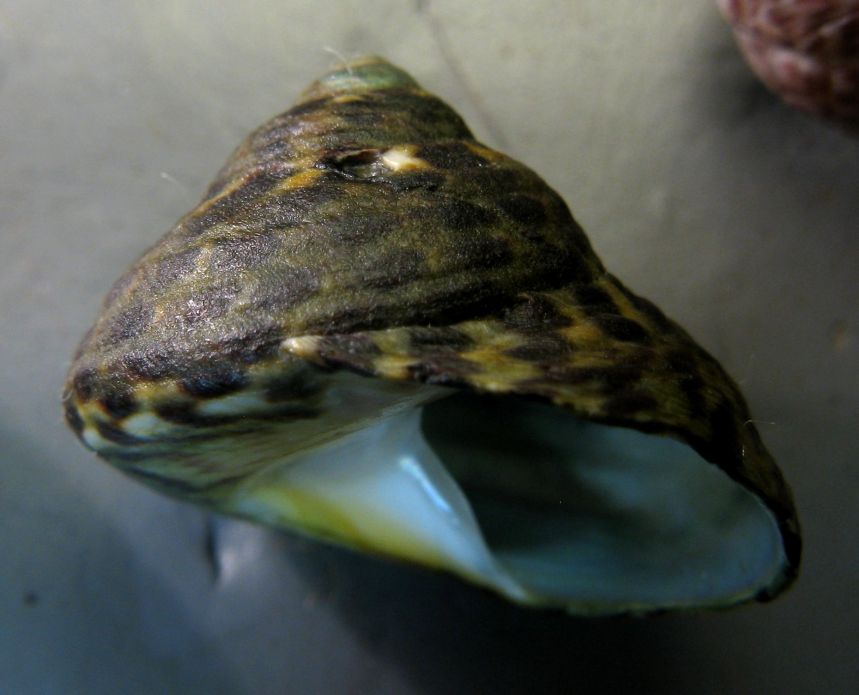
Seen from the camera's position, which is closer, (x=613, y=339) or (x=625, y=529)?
(x=613, y=339)

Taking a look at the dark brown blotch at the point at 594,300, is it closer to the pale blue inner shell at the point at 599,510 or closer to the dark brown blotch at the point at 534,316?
the dark brown blotch at the point at 534,316

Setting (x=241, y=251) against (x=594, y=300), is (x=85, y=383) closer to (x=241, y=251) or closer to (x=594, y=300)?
(x=241, y=251)

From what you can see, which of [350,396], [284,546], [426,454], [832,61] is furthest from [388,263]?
[832,61]

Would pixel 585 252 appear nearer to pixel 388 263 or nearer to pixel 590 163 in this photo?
pixel 388 263

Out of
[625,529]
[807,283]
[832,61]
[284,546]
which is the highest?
[832,61]

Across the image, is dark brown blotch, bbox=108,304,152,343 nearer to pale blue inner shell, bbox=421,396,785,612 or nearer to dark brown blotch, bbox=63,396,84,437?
dark brown blotch, bbox=63,396,84,437

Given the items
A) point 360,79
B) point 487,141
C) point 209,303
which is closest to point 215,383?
point 209,303
